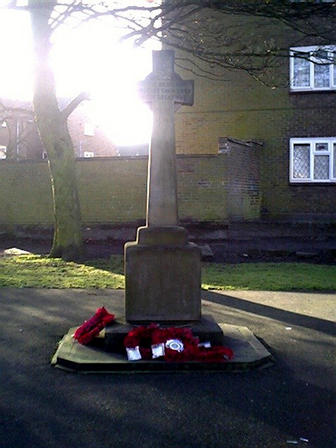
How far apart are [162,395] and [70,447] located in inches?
40.3

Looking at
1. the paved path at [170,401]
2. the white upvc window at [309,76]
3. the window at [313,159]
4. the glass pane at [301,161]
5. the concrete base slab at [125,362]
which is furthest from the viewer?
the glass pane at [301,161]

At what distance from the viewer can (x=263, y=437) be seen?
336cm

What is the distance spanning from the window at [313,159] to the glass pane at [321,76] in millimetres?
1837

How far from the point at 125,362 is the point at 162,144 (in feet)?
7.80

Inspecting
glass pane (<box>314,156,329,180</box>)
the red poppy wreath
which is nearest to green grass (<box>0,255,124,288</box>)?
the red poppy wreath

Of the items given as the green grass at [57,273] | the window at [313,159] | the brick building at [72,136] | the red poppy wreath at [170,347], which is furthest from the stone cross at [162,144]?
the brick building at [72,136]

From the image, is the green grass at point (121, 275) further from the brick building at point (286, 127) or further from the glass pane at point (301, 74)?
the glass pane at point (301, 74)

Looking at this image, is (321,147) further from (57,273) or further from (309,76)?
(57,273)

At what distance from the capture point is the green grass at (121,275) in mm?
8867

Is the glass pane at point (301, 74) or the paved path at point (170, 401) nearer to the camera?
the paved path at point (170, 401)

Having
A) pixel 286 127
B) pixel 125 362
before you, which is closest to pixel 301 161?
pixel 286 127

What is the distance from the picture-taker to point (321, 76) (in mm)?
16953

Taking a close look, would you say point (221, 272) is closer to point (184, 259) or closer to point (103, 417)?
point (184, 259)

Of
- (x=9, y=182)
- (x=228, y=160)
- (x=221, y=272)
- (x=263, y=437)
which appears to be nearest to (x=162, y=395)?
(x=263, y=437)
